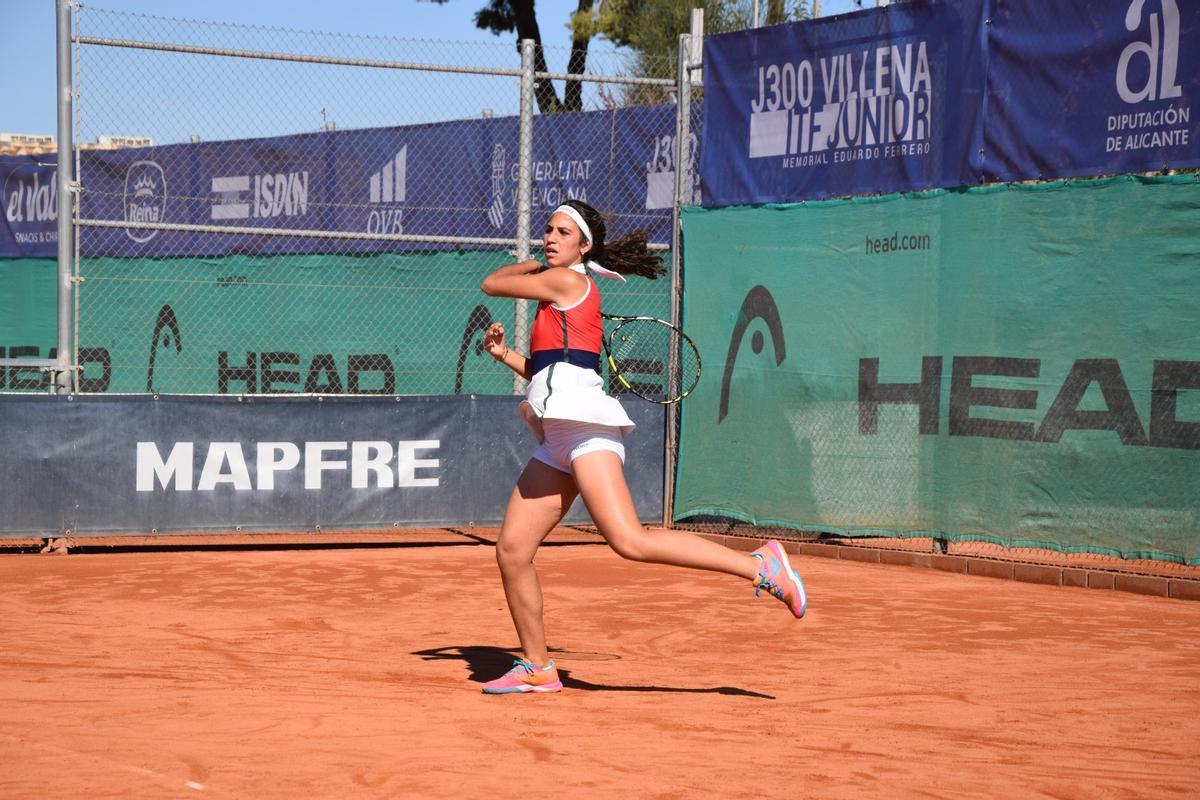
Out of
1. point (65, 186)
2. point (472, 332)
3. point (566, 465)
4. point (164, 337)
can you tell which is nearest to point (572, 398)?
point (566, 465)

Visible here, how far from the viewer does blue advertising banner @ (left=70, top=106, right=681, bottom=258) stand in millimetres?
14859

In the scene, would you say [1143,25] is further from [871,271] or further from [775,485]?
[775,485]

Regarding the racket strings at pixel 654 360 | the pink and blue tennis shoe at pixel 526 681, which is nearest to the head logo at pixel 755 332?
the racket strings at pixel 654 360

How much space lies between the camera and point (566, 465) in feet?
19.7

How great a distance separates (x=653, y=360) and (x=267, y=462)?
11.2 feet

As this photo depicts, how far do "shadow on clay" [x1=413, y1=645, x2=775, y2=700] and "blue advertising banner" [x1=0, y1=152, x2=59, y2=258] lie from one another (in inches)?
502

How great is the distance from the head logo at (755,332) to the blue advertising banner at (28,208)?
9969mm

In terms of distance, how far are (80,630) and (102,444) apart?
3298mm

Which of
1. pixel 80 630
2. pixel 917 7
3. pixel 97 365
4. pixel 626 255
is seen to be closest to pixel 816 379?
pixel 917 7

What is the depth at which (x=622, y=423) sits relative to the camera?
593 cm

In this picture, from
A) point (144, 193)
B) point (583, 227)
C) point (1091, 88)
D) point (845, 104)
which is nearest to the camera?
point (583, 227)

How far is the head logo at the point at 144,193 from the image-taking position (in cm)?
1748

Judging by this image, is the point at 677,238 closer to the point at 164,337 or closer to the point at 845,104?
the point at 845,104

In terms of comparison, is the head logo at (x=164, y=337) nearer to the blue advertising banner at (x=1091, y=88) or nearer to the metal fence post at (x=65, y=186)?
the metal fence post at (x=65, y=186)
